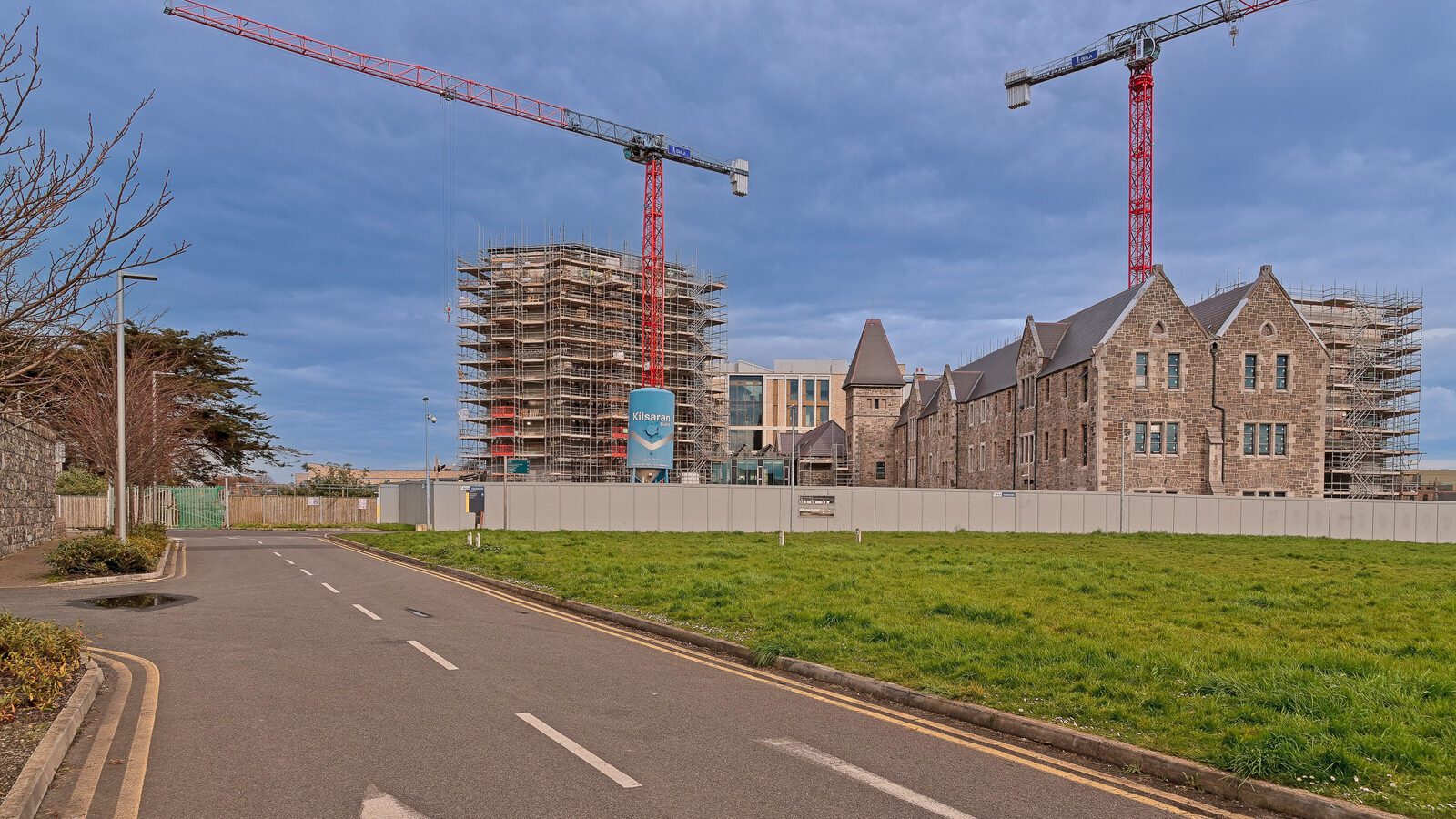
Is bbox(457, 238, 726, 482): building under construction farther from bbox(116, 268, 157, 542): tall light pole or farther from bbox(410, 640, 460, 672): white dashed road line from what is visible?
bbox(410, 640, 460, 672): white dashed road line

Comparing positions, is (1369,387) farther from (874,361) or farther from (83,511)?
(83,511)

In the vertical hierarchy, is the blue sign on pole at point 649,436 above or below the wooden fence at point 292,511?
above

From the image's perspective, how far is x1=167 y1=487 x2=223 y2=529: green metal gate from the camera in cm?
5981

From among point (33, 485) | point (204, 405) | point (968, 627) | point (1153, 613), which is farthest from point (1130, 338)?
point (204, 405)

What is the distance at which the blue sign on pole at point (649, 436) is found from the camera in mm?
54688

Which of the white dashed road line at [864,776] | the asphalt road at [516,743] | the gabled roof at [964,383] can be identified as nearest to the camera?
the white dashed road line at [864,776]

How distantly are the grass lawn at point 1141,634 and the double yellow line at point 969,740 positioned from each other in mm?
620

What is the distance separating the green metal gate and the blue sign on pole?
28.1m

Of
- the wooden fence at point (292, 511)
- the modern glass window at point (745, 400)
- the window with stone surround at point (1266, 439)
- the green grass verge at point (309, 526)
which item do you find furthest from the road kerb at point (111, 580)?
the modern glass window at point (745, 400)

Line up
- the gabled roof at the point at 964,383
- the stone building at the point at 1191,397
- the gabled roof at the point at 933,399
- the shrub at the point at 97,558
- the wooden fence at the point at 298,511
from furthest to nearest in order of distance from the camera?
1. the gabled roof at the point at 933,399
2. the gabled roof at the point at 964,383
3. the wooden fence at the point at 298,511
4. the stone building at the point at 1191,397
5. the shrub at the point at 97,558

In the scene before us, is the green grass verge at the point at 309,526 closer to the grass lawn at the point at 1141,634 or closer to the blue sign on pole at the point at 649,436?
the blue sign on pole at the point at 649,436

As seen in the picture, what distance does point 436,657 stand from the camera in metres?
12.0

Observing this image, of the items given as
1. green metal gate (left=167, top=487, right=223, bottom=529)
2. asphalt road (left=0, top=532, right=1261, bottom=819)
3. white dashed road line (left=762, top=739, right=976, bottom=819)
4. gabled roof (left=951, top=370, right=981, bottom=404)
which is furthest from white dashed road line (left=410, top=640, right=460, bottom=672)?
gabled roof (left=951, top=370, right=981, bottom=404)

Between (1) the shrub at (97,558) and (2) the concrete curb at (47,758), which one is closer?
(2) the concrete curb at (47,758)
